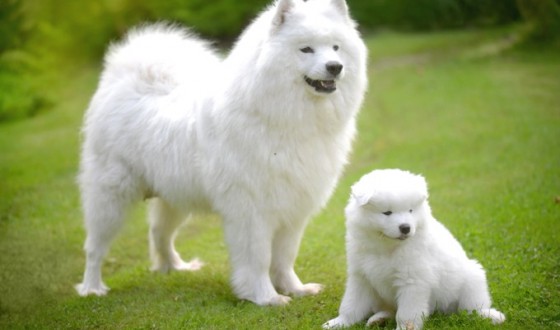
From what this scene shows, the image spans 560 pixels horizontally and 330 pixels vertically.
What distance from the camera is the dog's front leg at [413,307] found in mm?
4195

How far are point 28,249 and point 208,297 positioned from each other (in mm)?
2920

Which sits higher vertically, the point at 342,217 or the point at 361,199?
the point at 361,199

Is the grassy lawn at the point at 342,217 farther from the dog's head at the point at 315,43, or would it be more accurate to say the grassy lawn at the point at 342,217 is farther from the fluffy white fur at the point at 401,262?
the dog's head at the point at 315,43

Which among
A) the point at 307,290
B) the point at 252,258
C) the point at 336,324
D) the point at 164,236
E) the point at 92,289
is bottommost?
the point at 92,289

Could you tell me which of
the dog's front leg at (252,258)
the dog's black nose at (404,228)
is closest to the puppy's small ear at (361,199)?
the dog's black nose at (404,228)

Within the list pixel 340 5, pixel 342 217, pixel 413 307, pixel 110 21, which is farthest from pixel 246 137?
pixel 110 21

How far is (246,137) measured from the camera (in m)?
5.21

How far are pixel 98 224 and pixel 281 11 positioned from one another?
2.62 metres

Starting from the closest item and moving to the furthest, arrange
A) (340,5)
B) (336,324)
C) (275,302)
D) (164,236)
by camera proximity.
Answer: (336,324), (340,5), (275,302), (164,236)

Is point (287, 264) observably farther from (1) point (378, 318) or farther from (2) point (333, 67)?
(2) point (333, 67)

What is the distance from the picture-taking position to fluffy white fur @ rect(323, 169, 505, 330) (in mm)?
4152

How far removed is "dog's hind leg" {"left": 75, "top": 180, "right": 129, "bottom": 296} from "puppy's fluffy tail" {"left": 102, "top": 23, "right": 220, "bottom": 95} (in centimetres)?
101

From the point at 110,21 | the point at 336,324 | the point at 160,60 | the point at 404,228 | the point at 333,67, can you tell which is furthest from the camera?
the point at 110,21

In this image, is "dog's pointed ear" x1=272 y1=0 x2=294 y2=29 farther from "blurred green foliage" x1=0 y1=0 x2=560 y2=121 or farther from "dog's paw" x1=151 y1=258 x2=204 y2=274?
"blurred green foliage" x1=0 y1=0 x2=560 y2=121
